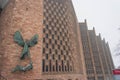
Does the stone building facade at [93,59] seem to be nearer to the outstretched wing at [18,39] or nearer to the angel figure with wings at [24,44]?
the angel figure with wings at [24,44]

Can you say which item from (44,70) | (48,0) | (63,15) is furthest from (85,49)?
(44,70)

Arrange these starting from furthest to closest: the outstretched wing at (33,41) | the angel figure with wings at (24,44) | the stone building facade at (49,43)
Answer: the outstretched wing at (33,41) → the stone building facade at (49,43) → the angel figure with wings at (24,44)

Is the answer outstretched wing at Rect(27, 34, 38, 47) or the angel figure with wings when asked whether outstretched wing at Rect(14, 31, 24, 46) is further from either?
outstretched wing at Rect(27, 34, 38, 47)

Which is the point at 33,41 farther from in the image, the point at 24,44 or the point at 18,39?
the point at 18,39

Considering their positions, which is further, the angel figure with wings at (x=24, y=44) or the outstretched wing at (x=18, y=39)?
the outstretched wing at (x=18, y=39)

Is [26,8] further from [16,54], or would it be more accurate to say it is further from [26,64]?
[26,64]

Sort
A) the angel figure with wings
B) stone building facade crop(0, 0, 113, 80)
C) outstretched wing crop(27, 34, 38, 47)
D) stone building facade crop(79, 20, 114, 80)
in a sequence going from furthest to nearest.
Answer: stone building facade crop(79, 20, 114, 80), outstretched wing crop(27, 34, 38, 47), stone building facade crop(0, 0, 113, 80), the angel figure with wings

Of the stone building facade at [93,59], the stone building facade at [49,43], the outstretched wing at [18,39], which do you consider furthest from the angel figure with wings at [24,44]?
the stone building facade at [93,59]

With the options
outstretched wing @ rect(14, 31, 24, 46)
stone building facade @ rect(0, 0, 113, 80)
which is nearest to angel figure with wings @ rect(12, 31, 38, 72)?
outstretched wing @ rect(14, 31, 24, 46)

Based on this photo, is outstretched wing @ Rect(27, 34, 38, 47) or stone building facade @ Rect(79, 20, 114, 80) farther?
stone building facade @ Rect(79, 20, 114, 80)

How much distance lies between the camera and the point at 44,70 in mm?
21172

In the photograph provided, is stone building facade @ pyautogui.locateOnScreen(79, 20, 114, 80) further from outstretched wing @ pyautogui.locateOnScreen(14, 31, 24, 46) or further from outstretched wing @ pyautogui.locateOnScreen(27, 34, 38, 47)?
outstretched wing @ pyautogui.locateOnScreen(14, 31, 24, 46)

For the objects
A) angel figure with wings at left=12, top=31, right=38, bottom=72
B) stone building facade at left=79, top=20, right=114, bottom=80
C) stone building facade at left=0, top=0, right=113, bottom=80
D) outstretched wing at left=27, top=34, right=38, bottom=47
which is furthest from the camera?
stone building facade at left=79, top=20, right=114, bottom=80

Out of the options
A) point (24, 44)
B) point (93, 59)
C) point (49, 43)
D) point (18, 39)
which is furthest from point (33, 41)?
point (93, 59)
